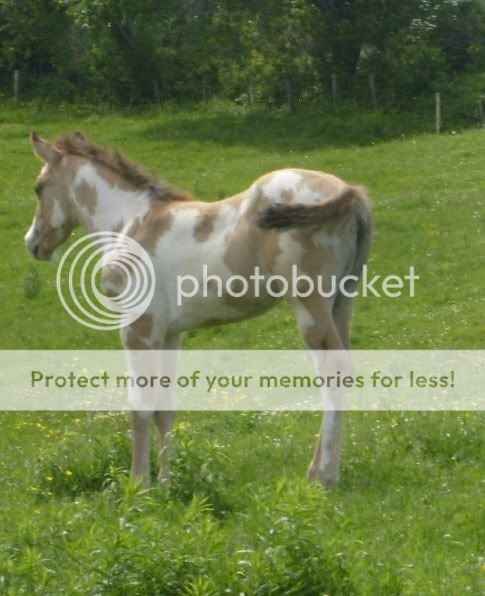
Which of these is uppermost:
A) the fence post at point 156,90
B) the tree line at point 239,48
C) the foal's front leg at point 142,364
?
the foal's front leg at point 142,364

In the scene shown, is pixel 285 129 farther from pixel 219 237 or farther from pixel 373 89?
pixel 219 237

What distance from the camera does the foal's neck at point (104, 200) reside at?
895cm

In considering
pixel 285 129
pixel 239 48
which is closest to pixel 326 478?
pixel 285 129

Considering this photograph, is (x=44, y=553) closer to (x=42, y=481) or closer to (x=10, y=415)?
(x=42, y=481)

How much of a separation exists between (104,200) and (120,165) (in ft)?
0.95

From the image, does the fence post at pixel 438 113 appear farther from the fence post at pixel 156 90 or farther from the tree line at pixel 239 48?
the fence post at pixel 156 90

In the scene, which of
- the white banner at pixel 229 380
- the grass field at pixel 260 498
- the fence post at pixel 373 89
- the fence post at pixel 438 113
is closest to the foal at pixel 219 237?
the white banner at pixel 229 380

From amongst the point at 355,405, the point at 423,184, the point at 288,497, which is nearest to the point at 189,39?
the point at 423,184

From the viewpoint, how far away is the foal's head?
30.3 ft

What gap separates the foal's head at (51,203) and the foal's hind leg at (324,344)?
232 cm

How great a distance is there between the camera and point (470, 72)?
3697 cm

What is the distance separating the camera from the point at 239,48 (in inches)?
1371

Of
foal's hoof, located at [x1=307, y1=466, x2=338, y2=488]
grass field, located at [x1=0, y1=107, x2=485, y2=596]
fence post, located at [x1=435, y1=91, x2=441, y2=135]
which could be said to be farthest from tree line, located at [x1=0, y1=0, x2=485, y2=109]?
foal's hoof, located at [x1=307, y1=466, x2=338, y2=488]

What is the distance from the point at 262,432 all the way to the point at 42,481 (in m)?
1.93
